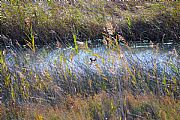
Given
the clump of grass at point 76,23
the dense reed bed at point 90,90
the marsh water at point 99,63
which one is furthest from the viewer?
the clump of grass at point 76,23

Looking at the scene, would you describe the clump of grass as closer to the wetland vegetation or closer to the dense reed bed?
the wetland vegetation

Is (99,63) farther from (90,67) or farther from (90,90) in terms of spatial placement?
(90,90)

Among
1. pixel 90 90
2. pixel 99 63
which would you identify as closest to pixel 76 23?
pixel 99 63

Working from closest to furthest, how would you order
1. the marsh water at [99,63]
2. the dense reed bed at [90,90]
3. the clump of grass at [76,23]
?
the dense reed bed at [90,90] → the marsh water at [99,63] → the clump of grass at [76,23]

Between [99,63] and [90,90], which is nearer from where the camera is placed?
[90,90]

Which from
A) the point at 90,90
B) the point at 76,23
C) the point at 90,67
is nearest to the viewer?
the point at 90,90

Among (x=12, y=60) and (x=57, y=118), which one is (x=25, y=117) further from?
(x=12, y=60)

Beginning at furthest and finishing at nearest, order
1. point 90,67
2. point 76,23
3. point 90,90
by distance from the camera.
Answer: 1. point 76,23
2. point 90,67
3. point 90,90

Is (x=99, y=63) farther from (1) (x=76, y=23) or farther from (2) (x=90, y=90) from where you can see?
(1) (x=76, y=23)

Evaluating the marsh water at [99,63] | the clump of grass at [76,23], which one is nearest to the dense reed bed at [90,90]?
the marsh water at [99,63]

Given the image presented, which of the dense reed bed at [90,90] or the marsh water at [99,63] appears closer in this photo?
the dense reed bed at [90,90]

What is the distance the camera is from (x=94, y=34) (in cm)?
688

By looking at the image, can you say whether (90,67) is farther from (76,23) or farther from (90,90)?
(76,23)

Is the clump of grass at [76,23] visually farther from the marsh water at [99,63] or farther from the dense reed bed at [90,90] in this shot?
the dense reed bed at [90,90]
